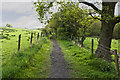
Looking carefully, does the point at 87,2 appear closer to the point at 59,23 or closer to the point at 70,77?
the point at 70,77

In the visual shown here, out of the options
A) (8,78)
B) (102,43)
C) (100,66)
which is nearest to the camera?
(8,78)

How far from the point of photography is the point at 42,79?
7066 millimetres

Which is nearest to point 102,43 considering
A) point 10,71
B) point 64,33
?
point 10,71

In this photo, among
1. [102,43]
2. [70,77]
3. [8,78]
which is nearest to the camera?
[8,78]

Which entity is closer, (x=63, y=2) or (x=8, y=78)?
(x=8, y=78)

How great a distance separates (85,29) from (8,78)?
17.3 metres

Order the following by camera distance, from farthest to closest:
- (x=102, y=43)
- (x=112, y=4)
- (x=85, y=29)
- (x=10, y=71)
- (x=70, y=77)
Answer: (x=85, y=29) → (x=102, y=43) → (x=112, y=4) → (x=70, y=77) → (x=10, y=71)

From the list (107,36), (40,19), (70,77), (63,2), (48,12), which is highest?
(63,2)

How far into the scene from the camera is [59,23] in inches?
1303

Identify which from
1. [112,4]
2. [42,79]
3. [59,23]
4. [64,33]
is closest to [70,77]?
[42,79]

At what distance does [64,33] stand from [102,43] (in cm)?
1876

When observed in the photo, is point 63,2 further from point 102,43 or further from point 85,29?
point 85,29

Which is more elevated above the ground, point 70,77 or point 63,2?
point 63,2

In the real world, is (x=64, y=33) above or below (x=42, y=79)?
above
